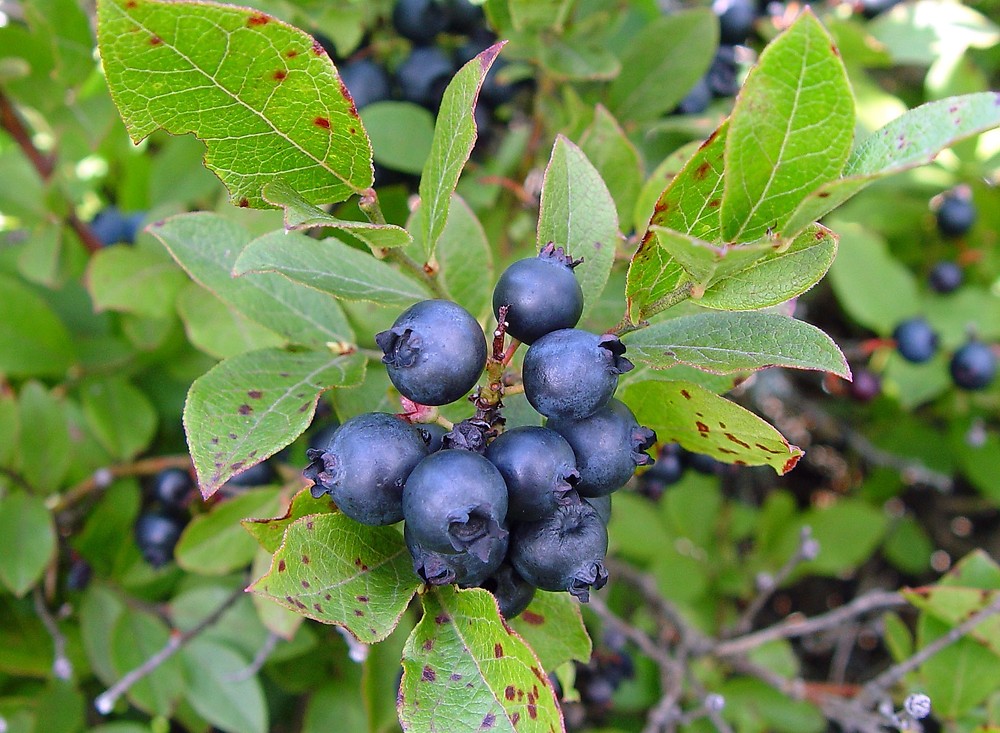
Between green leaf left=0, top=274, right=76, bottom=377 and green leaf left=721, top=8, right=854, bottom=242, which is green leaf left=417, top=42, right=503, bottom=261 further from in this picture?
green leaf left=0, top=274, right=76, bottom=377

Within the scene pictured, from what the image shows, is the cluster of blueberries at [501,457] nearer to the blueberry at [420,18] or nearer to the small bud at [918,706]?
the small bud at [918,706]

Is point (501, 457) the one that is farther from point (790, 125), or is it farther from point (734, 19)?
point (734, 19)

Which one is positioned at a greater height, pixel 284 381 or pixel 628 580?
pixel 284 381

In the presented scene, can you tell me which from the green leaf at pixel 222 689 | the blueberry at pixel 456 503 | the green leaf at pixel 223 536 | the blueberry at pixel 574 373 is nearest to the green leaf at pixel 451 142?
the blueberry at pixel 574 373

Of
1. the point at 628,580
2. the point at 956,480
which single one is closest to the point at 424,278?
the point at 628,580

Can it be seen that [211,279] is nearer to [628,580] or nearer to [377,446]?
[377,446]

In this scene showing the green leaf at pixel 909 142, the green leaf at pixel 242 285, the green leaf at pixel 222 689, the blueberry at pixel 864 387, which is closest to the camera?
the green leaf at pixel 909 142

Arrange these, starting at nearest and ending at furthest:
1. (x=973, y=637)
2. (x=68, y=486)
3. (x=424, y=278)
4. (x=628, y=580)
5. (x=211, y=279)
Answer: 1. (x=424, y=278)
2. (x=211, y=279)
3. (x=973, y=637)
4. (x=68, y=486)
5. (x=628, y=580)

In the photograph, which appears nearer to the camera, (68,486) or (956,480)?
(68,486)
